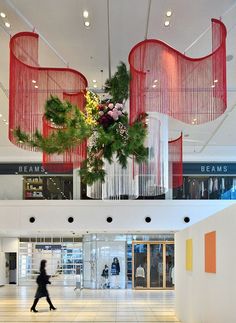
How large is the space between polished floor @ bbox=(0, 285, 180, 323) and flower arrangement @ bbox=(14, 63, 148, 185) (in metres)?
7.86

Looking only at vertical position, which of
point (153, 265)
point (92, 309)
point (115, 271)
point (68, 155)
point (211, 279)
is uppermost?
point (68, 155)

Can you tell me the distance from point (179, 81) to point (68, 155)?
1793 mm

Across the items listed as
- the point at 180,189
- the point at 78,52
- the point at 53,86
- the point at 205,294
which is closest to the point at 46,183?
the point at 180,189

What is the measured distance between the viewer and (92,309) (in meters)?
15.3

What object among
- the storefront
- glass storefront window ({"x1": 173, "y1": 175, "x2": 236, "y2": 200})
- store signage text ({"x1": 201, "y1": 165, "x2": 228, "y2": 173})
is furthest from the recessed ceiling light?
the storefront

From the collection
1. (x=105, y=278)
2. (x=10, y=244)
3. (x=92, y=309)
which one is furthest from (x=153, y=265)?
(x=92, y=309)

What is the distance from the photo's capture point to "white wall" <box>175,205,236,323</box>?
7.46 m

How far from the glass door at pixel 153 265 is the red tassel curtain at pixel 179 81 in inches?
759

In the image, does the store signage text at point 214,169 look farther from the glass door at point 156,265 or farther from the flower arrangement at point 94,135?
the flower arrangement at point 94,135

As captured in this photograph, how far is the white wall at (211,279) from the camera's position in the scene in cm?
746

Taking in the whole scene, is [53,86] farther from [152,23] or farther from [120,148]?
[152,23]

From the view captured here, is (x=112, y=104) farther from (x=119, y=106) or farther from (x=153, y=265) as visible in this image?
(x=153, y=265)

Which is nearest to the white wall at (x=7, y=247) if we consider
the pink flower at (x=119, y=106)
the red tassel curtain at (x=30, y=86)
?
the red tassel curtain at (x=30, y=86)

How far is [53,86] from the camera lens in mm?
7148
